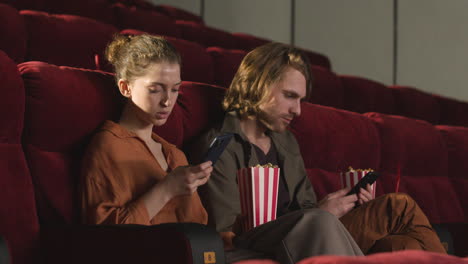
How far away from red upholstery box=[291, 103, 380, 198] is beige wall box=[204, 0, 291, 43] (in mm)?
1176

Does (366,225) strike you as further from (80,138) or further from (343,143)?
(80,138)

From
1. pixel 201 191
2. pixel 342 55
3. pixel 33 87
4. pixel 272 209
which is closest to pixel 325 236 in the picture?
pixel 272 209

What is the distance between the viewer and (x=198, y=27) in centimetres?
152

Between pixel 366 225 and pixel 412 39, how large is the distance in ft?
4.86

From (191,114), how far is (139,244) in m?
0.29

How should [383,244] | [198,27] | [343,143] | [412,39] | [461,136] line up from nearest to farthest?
1. [383,244]
2. [343,143]
3. [461,136]
4. [198,27]
5. [412,39]

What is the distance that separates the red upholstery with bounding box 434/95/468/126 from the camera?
4.97 ft

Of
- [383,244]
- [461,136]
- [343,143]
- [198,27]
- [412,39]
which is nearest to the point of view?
[383,244]

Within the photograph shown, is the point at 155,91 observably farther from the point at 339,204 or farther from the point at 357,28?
the point at 357,28

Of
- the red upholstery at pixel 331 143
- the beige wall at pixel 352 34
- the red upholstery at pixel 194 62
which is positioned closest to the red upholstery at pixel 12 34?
the red upholstery at pixel 194 62

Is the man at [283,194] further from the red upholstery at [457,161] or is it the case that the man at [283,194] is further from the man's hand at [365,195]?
the red upholstery at [457,161]

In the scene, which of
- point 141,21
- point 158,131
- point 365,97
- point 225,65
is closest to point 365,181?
point 158,131

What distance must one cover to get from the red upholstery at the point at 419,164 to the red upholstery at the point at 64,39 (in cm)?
48

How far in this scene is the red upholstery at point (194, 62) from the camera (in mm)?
1063
